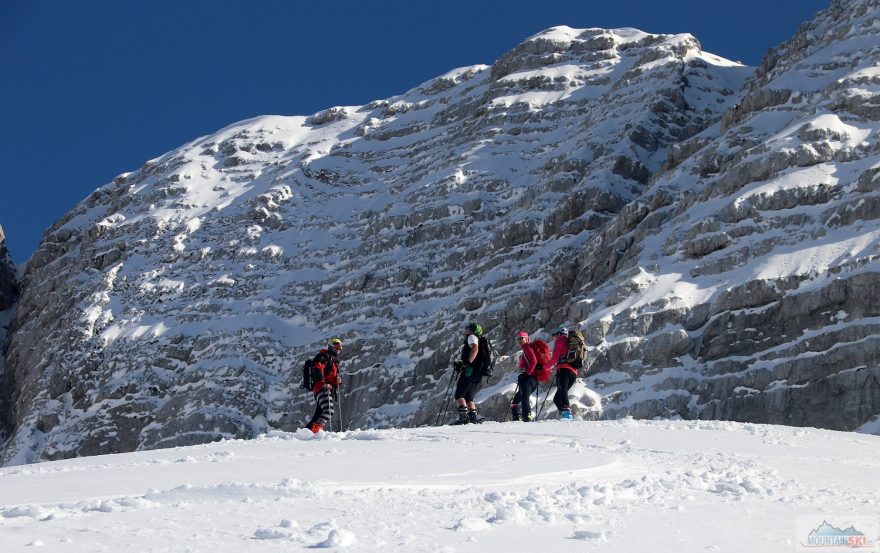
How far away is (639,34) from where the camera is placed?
107m

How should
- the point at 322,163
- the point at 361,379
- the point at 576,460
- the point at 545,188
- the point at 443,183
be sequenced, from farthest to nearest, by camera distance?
the point at 322,163 → the point at 443,183 → the point at 545,188 → the point at 361,379 → the point at 576,460

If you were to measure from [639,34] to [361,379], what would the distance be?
53.9m

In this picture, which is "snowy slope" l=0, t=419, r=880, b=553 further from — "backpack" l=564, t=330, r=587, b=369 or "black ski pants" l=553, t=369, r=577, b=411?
"backpack" l=564, t=330, r=587, b=369

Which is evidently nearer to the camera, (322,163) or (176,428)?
(176,428)

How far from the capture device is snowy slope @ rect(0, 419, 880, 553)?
888 cm

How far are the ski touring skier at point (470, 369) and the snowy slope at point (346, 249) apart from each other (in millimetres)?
38450

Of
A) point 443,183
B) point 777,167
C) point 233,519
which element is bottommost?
point 233,519

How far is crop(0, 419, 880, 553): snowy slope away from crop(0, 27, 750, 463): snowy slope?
46102 mm

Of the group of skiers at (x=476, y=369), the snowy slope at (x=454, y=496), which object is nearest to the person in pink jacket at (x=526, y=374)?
the group of skiers at (x=476, y=369)

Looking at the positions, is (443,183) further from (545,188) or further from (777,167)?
(777,167)

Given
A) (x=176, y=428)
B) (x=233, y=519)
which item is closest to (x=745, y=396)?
(x=233, y=519)

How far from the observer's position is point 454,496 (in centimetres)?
1098

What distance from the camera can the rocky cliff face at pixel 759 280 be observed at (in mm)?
43844

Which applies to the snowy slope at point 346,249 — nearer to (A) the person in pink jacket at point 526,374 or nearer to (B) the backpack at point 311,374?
(A) the person in pink jacket at point 526,374
